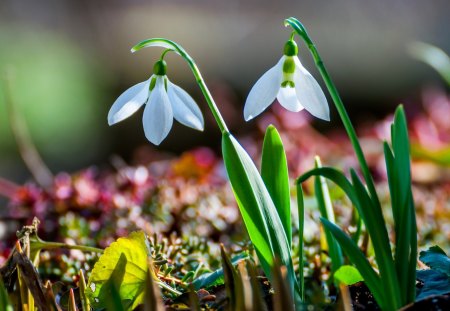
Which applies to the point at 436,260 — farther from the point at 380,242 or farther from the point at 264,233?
the point at 264,233

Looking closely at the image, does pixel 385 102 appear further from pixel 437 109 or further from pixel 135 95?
pixel 135 95

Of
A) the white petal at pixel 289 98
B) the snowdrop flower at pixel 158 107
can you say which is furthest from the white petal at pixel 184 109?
the white petal at pixel 289 98

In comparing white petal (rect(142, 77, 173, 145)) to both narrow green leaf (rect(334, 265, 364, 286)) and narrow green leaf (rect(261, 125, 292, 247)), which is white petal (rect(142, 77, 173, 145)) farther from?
narrow green leaf (rect(334, 265, 364, 286))

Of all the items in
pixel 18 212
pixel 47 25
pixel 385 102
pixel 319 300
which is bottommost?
pixel 319 300

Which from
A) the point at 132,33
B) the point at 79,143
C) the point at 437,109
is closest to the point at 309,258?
the point at 437,109

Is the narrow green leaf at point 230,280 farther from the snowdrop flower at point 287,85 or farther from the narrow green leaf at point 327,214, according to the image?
the narrow green leaf at point 327,214
